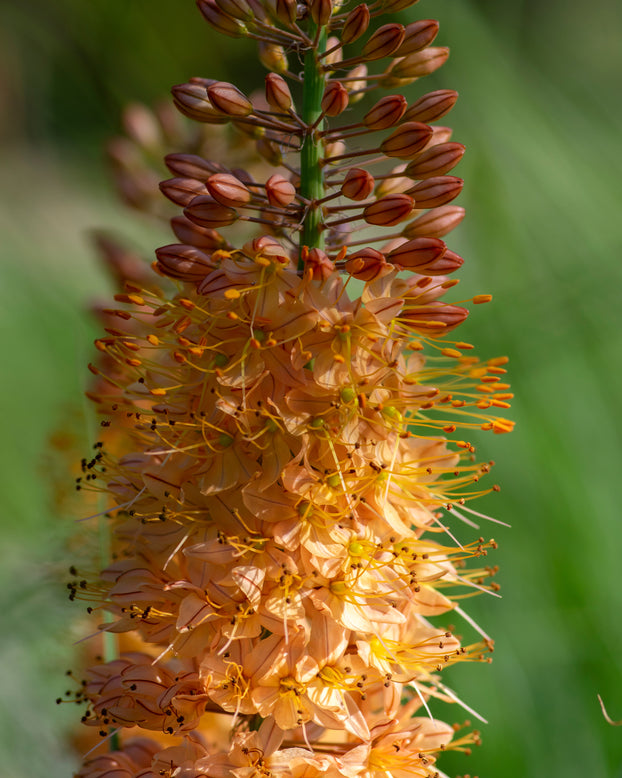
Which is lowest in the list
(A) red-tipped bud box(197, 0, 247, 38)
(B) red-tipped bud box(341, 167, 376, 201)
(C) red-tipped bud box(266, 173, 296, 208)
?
(B) red-tipped bud box(341, 167, 376, 201)

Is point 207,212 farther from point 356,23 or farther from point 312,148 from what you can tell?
point 356,23

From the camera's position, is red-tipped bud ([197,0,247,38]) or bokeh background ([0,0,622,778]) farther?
bokeh background ([0,0,622,778])

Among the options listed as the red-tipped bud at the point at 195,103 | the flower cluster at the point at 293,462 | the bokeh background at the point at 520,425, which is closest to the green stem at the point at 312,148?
the flower cluster at the point at 293,462

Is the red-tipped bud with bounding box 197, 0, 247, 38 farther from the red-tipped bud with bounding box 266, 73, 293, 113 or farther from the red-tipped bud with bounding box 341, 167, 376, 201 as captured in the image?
the red-tipped bud with bounding box 341, 167, 376, 201

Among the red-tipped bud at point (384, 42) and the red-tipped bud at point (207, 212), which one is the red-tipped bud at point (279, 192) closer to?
the red-tipped bud at point (207, 212)

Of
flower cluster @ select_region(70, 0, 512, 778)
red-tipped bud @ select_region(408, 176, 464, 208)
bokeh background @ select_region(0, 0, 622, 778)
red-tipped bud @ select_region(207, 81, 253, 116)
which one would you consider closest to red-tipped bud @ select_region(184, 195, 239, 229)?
flower cluster @ select_region(70, 0, 512, 778)

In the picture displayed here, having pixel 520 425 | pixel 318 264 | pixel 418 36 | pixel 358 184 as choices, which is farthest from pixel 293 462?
pixel 520 425
